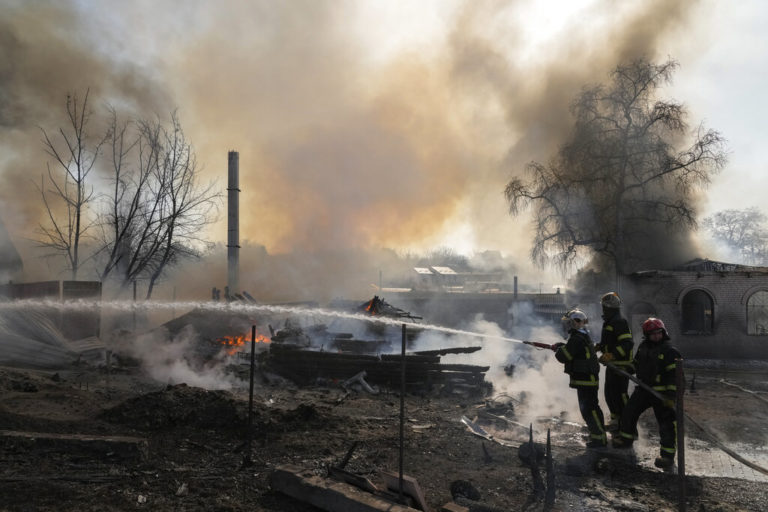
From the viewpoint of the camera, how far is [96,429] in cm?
644

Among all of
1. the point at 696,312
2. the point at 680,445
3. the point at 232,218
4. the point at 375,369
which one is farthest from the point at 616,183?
the point at 680,445

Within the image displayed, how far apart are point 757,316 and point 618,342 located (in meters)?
19.3

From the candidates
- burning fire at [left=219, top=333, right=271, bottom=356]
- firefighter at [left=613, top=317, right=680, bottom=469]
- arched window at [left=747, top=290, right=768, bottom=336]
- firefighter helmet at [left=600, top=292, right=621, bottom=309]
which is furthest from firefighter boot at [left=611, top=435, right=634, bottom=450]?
arched window at [left=747, top=290, right=768, bottom=336]

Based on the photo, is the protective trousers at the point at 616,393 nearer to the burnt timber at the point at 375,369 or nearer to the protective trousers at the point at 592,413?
the protective trousers at the point at 592,413

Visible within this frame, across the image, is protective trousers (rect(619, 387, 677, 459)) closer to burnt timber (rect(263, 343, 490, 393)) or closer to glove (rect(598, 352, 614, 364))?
glove (rect(598, 352, 614, 364))

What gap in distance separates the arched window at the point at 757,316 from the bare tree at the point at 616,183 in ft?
14.1

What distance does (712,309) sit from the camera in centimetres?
1844

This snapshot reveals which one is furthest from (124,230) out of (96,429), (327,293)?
(327,293)

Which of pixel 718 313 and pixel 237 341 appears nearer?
pixel 237 341

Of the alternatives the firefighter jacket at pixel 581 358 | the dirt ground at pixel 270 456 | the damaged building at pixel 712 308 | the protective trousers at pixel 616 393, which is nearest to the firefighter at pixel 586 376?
the firefighter jacket at pixel 581 358

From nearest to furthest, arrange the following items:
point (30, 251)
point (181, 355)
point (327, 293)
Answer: point (181, 355), point (30, 251), point (327, 293)

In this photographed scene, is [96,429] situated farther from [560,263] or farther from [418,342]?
[560,263]

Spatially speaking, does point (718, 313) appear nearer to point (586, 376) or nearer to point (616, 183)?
point (616, 183)

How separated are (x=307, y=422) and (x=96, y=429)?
2650 millimetres
